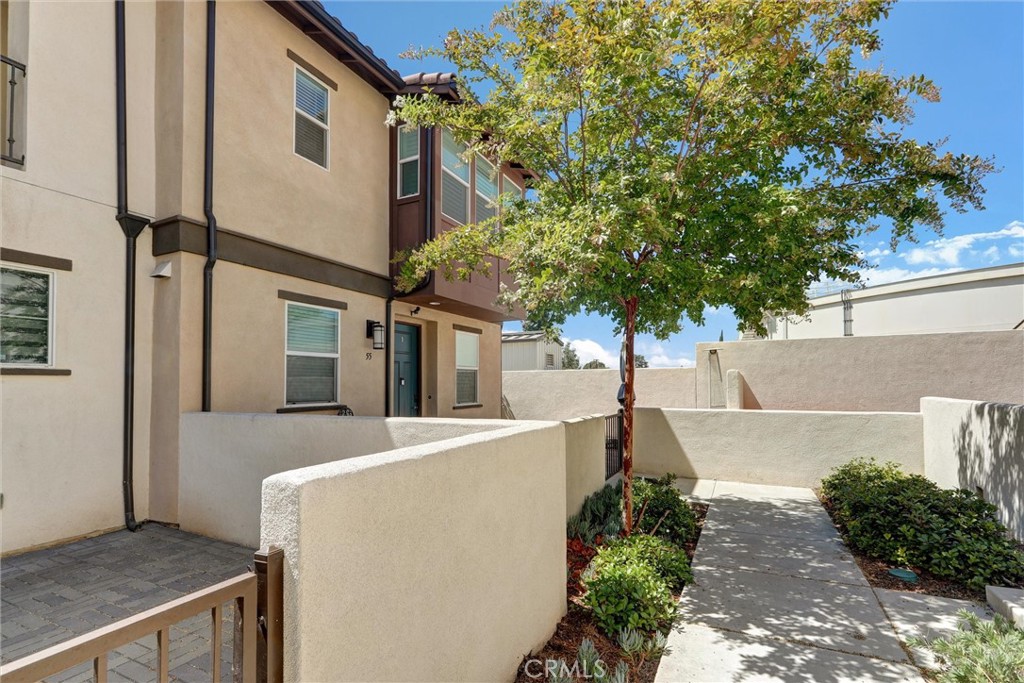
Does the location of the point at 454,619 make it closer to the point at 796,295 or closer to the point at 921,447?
the point at 796,295

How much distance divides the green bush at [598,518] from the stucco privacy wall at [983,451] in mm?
3936

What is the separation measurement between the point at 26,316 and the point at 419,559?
17.7 feet

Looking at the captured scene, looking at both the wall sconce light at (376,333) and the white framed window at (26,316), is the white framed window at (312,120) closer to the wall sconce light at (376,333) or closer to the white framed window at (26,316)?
the wall sconce light at (376,333)

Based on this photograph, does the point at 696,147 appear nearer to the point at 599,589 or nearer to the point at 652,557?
the point at 652,557

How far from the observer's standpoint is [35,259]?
515cm

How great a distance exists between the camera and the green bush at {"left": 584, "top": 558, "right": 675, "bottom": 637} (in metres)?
4.03

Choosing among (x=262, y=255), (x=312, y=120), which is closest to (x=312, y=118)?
(x=312, y=120)

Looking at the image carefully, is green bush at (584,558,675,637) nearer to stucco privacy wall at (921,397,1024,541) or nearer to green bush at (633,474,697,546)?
green bush at (633,474,697,546)

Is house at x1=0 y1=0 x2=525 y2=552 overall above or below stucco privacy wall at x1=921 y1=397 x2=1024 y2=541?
above

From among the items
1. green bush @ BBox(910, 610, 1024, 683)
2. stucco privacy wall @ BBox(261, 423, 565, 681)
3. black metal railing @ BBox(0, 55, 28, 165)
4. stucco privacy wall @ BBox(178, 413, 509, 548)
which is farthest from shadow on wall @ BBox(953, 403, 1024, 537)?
black metal railing @ BBox(0, 55, 28, 165)

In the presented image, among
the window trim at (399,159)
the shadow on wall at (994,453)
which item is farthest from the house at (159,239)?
the shadow on wall at (994,453)

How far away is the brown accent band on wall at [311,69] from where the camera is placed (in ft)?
24.1

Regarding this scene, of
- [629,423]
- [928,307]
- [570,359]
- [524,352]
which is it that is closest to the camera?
[629,423]

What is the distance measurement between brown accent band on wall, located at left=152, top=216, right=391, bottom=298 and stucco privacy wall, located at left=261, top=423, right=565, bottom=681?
4.69 m
